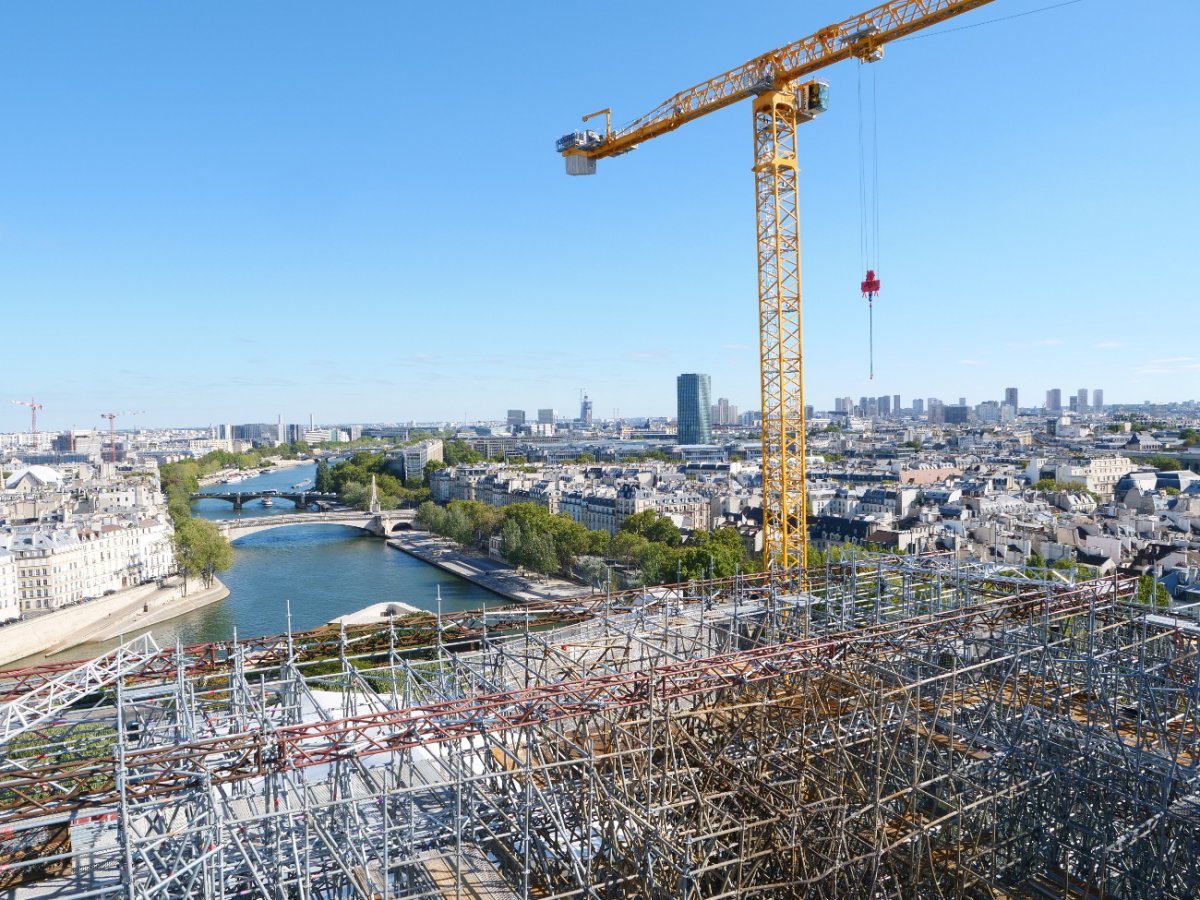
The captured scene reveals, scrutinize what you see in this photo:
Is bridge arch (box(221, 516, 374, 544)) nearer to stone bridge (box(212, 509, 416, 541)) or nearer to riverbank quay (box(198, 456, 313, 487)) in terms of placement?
stone bridge (box(212, 509, 416, 541))

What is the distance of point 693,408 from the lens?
9212cm

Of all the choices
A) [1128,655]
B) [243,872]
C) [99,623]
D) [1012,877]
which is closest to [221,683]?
A: [243,872]

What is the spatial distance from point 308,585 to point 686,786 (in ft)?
68.6

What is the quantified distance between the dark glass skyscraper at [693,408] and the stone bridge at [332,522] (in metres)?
57.1

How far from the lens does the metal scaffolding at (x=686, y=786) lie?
17.2 feet

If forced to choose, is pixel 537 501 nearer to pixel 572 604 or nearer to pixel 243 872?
pixel 572 604

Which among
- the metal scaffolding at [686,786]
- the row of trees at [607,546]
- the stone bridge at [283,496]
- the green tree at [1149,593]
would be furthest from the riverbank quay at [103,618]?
the stone bridge at [283,496]

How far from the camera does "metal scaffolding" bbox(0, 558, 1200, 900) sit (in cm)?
523

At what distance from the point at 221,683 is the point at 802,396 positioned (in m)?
10.1

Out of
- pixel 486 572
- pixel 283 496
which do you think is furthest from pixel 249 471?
pixel 486 572

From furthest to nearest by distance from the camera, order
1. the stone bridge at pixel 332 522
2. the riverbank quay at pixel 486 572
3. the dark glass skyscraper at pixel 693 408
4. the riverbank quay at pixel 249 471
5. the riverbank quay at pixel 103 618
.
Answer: the dark glass skyscraper at pixel 693 408
the riverbank quay at pixel 249 471
the stone bridge at pixel 332 522
the riverbank quay at pixel 486 572
the riverbank quay at pixel 103 618

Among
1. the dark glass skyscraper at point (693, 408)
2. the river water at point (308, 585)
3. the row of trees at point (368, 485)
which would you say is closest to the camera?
the river water at point (308, 585)

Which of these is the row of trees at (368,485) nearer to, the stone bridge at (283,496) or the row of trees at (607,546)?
the stone bridge at (283,496)

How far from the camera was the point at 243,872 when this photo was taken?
5.91 m
